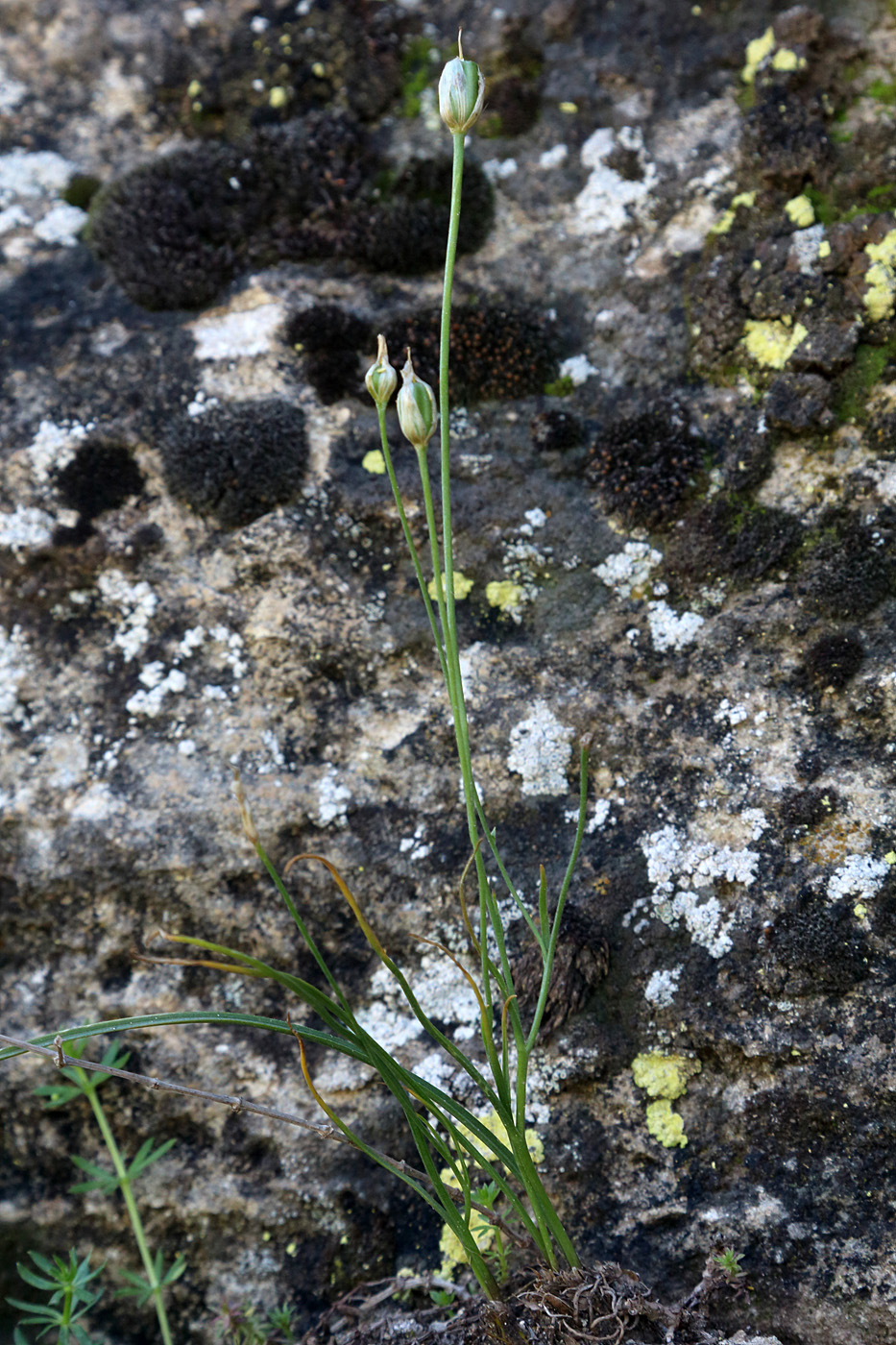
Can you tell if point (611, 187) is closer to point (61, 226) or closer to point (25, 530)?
point (61, 226)

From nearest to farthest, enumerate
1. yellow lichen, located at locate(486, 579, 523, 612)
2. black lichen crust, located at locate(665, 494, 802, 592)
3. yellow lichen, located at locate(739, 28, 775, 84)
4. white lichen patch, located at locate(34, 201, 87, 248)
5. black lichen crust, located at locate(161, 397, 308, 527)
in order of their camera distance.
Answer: black lichen crust, located at locate(665, 494, 802, 592) → yellow lichen, located at locate(486, 579, 523, 612) → black lichen crust, located at locate(161, 397, 308, 527) → yellow lichen, located at locate(739, 28, 775, 84) → white lichen patch, located at locate(34, 201, 87, 248)

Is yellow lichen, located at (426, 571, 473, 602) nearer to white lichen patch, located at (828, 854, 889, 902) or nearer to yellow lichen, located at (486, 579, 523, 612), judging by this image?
yellow lichen, located at (486, 579, 523, 612)

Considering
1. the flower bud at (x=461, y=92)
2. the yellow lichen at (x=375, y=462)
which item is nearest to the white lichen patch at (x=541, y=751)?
the yellow lichen at (x=375, y=462)

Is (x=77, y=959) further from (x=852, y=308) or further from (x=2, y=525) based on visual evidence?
(x=852, y=308)

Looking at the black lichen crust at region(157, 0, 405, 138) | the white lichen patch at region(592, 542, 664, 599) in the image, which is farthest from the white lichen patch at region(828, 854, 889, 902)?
the black lichen crust at region(157, 0, 405, 138)

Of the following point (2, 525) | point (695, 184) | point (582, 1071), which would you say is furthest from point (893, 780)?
point (2, 525)

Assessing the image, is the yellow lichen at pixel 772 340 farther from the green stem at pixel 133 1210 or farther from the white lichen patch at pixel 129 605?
the green stem at pixel 133 1210
